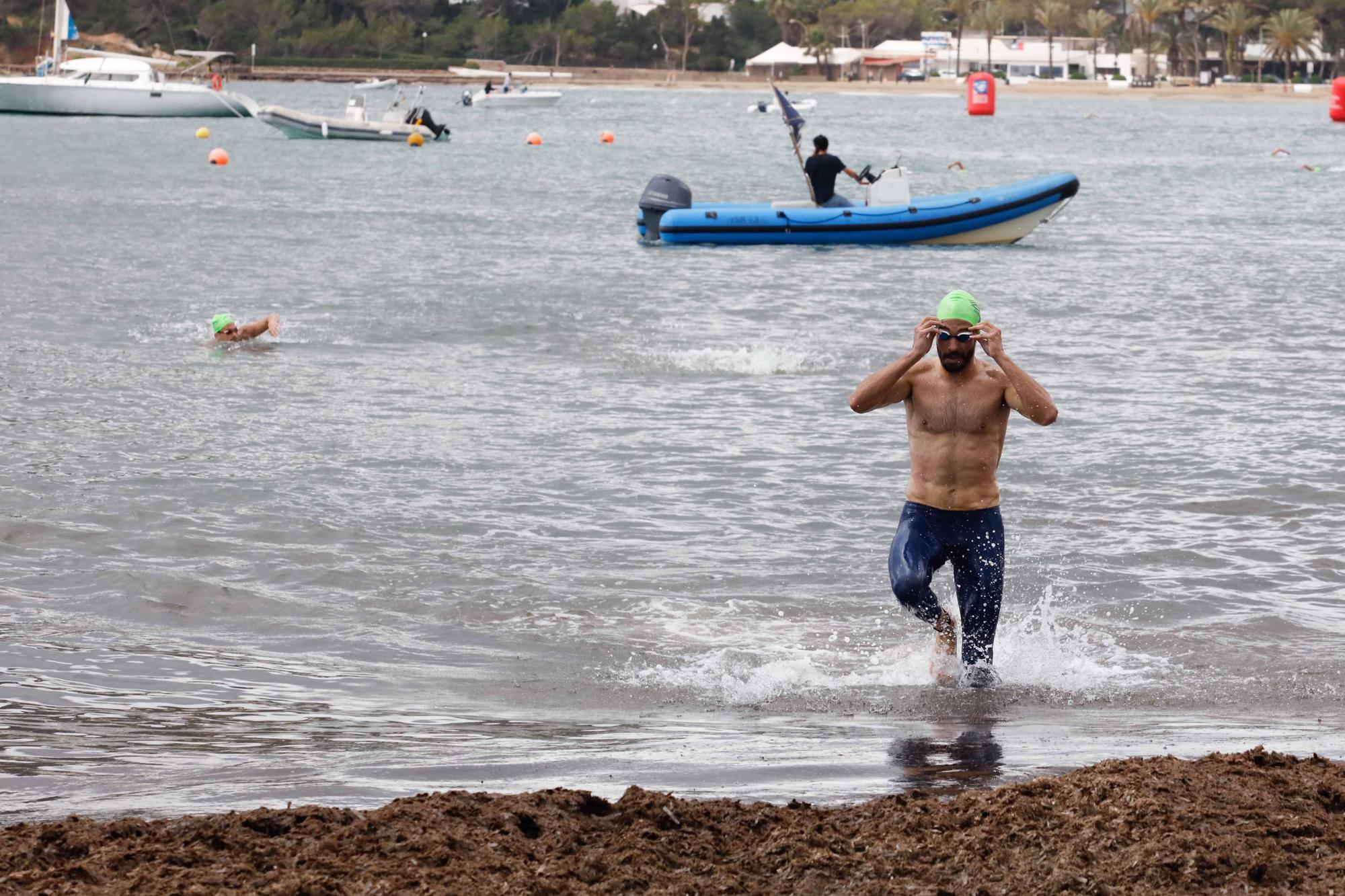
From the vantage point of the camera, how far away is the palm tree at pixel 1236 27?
134m

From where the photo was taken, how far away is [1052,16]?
161m

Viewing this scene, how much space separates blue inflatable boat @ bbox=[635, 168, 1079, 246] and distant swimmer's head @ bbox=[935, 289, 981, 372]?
63.3ft

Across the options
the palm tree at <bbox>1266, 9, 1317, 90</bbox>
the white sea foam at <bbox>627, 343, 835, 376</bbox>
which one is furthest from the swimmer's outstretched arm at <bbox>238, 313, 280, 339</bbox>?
the palm tree at <bbox>1266, 9, 1317, 90</bbox>

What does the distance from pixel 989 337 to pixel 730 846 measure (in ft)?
8.44

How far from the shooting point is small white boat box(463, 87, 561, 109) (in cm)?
9588

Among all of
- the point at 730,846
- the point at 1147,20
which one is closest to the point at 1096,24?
the point at 1147,20

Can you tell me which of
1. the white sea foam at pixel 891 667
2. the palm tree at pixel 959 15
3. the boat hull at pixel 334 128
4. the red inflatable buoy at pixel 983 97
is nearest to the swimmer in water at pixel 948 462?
the white sea foam at pixel 891 667

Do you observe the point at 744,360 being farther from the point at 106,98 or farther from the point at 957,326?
the point at 106,98

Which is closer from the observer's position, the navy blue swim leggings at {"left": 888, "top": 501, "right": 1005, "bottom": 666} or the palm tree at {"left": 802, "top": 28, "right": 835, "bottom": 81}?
the navy blue swim leggings at {"left": 888, "top": 501, "right": 1005, "bottom": 666}

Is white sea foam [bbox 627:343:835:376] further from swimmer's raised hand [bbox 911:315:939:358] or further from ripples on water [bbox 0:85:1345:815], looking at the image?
swimmer's raised hand [bbox 911:315:939:358]

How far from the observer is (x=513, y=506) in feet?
33.2

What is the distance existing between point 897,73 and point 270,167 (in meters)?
116

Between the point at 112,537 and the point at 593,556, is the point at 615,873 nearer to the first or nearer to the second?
the point at 593,556

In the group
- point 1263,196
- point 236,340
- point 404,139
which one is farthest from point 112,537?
point 404,139
